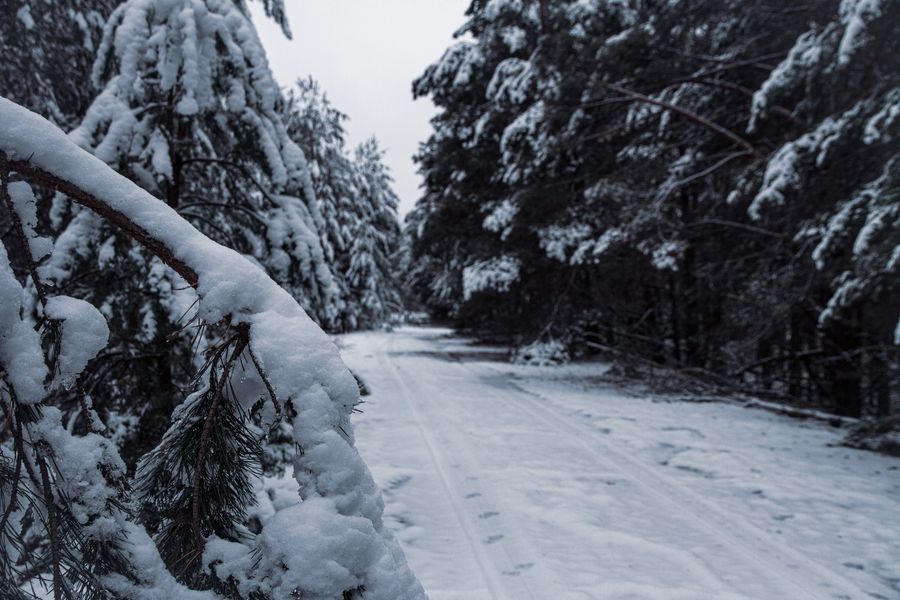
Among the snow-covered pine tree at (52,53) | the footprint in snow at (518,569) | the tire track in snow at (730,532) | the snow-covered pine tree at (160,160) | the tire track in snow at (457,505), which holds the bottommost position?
the tire track in snow at (457,505)

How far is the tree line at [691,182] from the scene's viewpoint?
5285 millimetres

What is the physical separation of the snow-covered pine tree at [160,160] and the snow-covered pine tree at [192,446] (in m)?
1.99

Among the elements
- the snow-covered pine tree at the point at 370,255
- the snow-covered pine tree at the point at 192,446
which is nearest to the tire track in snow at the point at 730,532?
the snow-covered pine tree at the point at 192,446

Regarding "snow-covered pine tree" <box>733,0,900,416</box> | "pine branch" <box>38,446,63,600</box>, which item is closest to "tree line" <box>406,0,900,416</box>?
"snow-covered pine tree" <box>733,0,900,416</box>

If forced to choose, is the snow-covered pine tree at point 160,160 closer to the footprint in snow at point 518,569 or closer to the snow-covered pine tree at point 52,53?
the snow-covered pine tree at point 52,53

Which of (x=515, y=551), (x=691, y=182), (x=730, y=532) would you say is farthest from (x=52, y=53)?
(x=691, y=182)

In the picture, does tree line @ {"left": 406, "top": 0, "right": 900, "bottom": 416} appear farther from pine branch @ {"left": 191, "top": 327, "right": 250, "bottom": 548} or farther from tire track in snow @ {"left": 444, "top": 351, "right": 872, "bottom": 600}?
pine branch @ {"left": 191, "top": 327, "right": 250, "bottom": 548}

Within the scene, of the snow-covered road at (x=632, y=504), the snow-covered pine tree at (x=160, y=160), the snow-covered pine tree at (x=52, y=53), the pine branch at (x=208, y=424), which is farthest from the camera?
the snow-covered pine tree at (x=52, y=53)

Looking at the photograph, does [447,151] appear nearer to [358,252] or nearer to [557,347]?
[557,347]

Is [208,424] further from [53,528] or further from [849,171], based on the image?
[849,171]

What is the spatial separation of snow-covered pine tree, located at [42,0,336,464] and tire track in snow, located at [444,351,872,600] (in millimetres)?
3236

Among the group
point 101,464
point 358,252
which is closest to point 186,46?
point 101,464

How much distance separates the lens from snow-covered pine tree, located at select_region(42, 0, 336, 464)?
3090mm

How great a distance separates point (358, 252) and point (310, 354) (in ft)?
63.5
